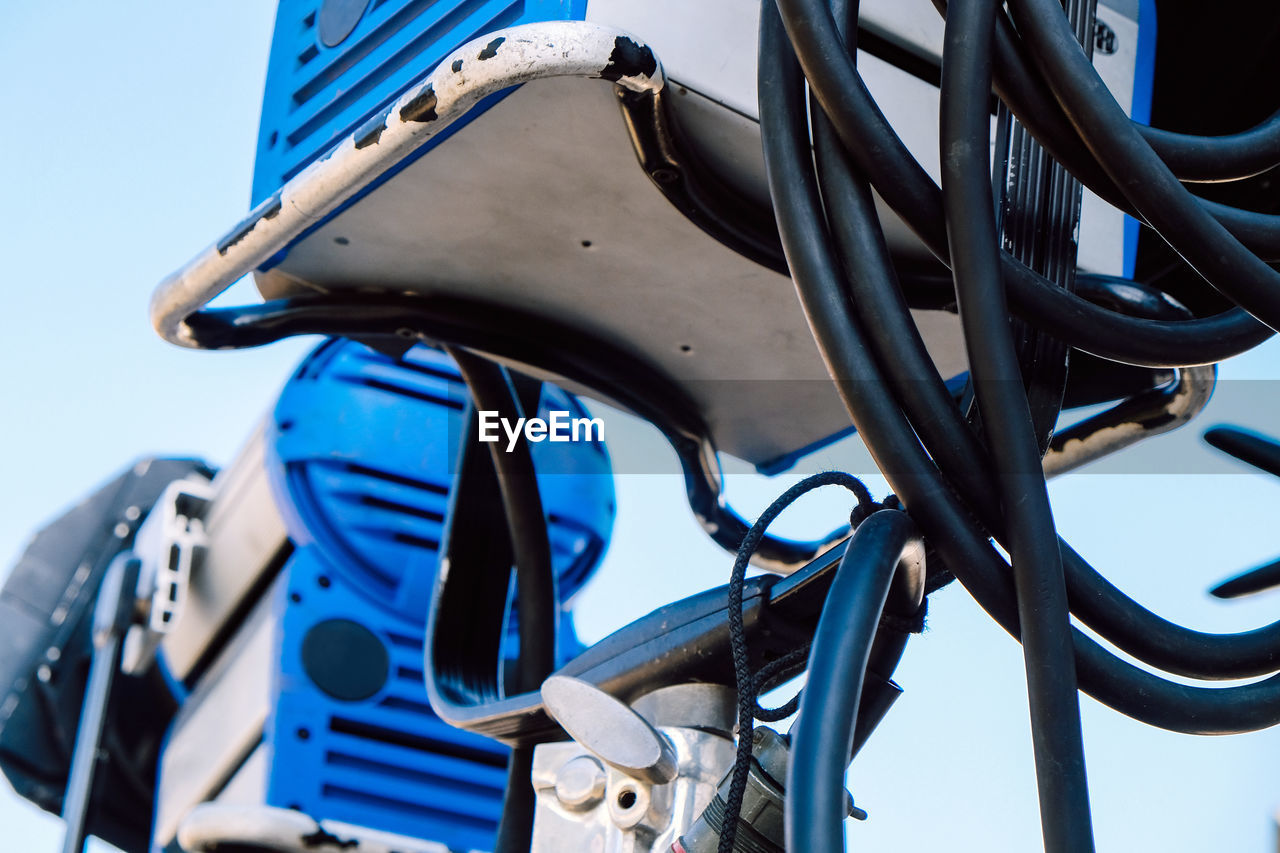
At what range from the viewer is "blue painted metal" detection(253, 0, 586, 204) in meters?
0.73

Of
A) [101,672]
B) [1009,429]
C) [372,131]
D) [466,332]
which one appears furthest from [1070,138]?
[101,672]

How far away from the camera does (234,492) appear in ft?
4.94

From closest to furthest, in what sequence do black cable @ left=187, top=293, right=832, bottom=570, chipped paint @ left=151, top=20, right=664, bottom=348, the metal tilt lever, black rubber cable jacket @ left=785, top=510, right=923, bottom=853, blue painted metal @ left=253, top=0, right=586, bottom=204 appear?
1. black rubber cable jacket @ left=785, top=510, right=923, bottom=853
2. chipped paint @ left=151, top=20, right=664, bottom=348
3. blue painted metal @ left=253, top=0, right=586, bottom=204
4. black cable @ left=187, top=293, right=832, bottom=570
5. the metal tilt lever

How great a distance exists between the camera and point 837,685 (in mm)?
443

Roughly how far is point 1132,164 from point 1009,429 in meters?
0.10

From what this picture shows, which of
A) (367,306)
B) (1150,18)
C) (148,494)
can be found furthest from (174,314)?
(148,494)

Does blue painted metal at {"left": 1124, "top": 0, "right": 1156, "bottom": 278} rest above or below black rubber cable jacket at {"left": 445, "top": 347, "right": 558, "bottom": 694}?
above

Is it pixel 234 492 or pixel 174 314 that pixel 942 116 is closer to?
pixel 174 314

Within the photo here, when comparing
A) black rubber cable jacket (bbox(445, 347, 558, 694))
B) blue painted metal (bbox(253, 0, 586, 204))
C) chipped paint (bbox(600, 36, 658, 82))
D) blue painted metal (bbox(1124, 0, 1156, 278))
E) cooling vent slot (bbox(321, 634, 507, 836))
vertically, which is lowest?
cooling vent slot (bbox(321, 634, 507, 836))

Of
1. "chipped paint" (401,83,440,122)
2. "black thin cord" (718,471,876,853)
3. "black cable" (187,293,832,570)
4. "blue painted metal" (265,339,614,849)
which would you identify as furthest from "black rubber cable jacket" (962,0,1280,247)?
"blue painted metal" (265,339,614,849)

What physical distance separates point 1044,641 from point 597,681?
270 millimetres

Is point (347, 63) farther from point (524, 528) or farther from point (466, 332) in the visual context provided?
point (524, 528)

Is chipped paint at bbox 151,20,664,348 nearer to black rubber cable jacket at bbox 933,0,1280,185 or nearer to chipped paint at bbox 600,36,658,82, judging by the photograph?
chipped paint at bbox 600,36,658,82

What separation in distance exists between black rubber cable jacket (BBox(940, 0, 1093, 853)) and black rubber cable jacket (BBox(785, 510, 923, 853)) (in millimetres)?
44
